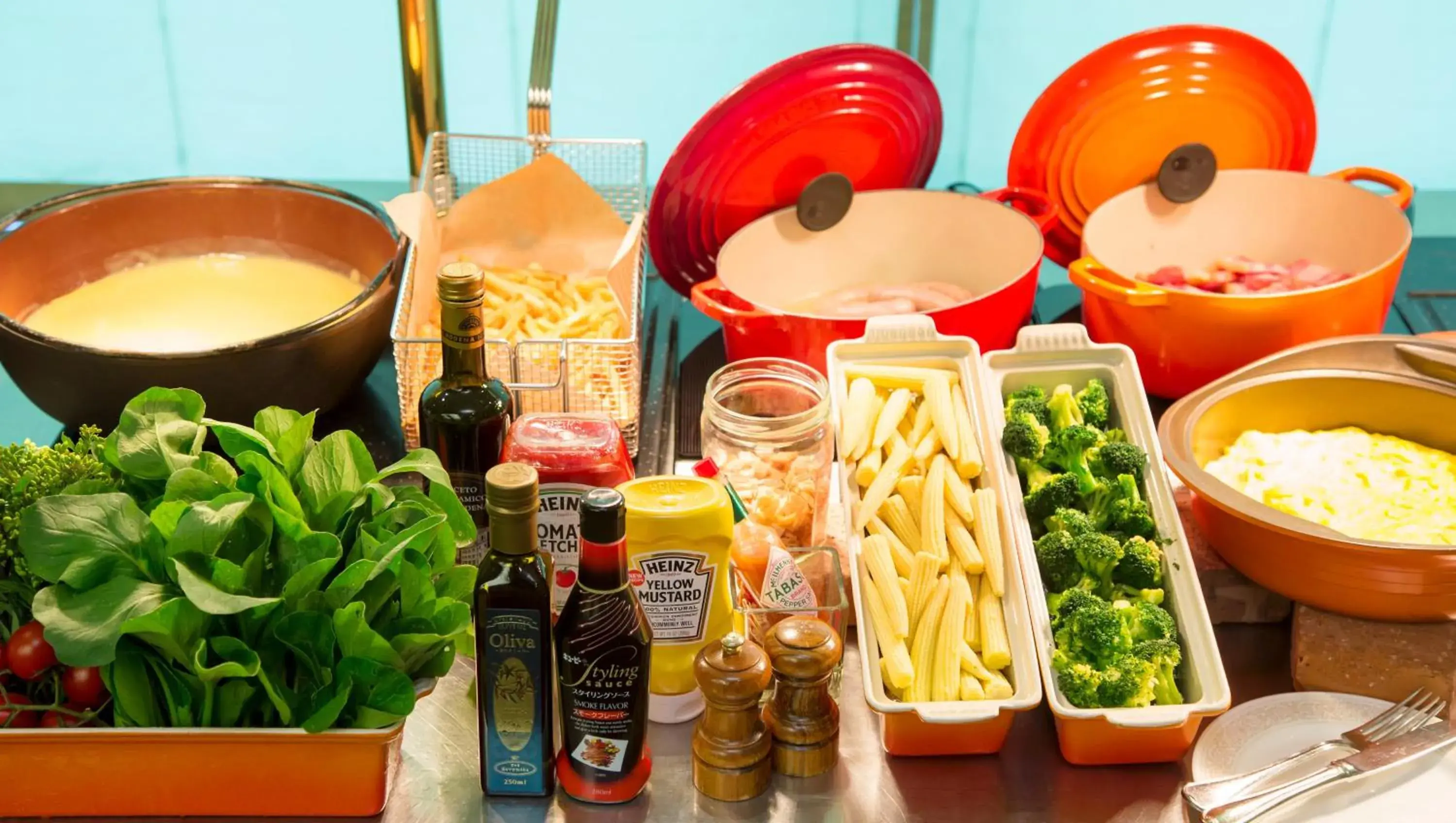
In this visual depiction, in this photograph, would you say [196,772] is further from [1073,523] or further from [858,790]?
[1073,523]

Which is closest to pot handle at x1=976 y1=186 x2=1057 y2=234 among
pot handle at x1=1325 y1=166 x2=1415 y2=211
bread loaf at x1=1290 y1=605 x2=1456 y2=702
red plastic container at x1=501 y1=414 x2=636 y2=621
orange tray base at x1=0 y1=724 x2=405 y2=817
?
pot handle at x1=1325 y1=166 x2=1415 y2=211

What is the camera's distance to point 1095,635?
1.11m

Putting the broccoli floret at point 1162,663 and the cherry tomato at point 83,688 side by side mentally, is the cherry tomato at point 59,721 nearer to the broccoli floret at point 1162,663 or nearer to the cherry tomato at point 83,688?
the cherry tomato at point 83,688

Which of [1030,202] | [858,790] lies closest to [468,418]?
[858,790]

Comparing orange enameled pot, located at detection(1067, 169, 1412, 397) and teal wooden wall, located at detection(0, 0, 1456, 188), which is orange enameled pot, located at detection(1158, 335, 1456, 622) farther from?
teal wooden wall, located at detection(0, 0, 1456, 188)

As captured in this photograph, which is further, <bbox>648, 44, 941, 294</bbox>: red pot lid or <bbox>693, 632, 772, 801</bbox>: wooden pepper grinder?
<bbox>648, 44, 941, 294</bbox>: red pot lid

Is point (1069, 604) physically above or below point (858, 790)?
above

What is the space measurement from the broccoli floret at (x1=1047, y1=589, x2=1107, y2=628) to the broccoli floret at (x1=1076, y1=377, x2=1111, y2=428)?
0.70ft

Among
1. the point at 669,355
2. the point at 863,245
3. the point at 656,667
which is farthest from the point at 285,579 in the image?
the point at 863,245

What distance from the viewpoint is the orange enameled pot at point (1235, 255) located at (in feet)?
5.04

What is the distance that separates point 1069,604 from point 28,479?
2.79 feet

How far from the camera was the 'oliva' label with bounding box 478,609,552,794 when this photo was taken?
101 cm

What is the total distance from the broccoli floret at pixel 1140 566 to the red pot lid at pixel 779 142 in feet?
2.42

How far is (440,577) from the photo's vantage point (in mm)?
1071
